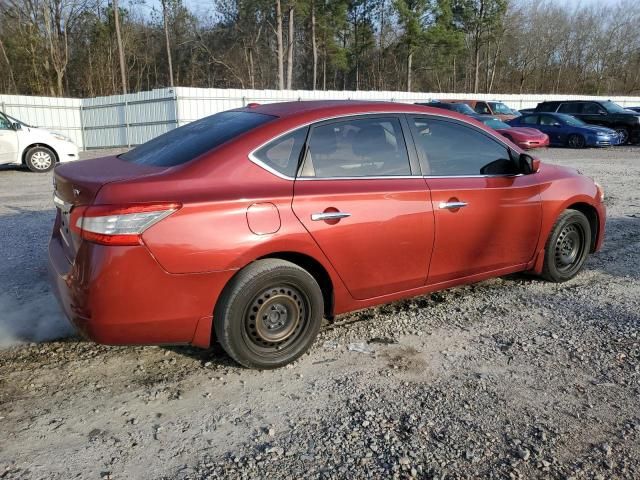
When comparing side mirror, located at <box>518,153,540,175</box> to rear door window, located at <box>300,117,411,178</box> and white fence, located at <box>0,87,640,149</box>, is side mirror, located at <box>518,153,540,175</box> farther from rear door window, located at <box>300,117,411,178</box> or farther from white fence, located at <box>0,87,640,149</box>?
white fence, located at <box>0,87,640,149</box>

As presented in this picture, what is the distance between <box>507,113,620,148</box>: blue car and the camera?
18688 millimetres

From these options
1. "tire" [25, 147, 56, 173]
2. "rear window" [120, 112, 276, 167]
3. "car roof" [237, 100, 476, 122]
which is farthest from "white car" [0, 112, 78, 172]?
"car roof" [237, 100, 476, 122]

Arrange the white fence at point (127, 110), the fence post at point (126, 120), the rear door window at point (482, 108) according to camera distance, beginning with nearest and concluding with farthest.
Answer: the white fence at point (127, 110) → the fence post at point (126, 120) → the rear door window at point (482, 108)

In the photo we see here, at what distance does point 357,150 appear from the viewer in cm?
353

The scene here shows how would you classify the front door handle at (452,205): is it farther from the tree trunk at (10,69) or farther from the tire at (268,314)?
the tree trunk at (10,69)

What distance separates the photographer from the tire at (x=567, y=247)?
4.58 metres

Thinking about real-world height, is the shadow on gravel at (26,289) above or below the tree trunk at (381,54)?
below

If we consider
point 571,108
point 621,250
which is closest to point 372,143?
point 621,250

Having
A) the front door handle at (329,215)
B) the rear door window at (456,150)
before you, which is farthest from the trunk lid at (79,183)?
the rear door window at (456,150)

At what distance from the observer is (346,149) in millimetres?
3482

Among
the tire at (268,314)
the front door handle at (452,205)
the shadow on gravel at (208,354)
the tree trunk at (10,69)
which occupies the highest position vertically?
the tree trunk at (10,69)

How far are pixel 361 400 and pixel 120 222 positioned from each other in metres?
1.62

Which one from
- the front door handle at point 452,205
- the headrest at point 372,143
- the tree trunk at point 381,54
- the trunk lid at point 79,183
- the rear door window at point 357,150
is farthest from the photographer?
the tree trunk at point 381,54

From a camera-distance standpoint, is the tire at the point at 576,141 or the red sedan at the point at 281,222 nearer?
the red sedan at the point at 281,222
